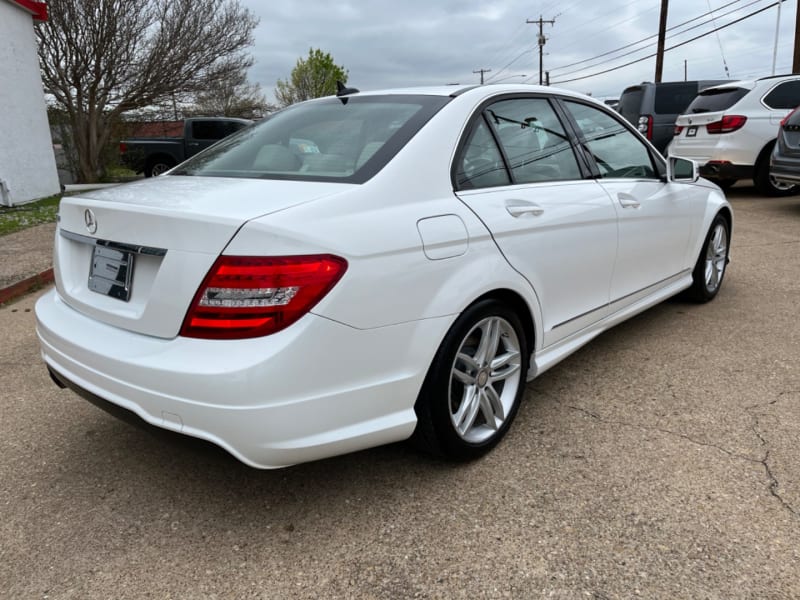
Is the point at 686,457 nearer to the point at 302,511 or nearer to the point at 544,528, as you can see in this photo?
the point at 544,528

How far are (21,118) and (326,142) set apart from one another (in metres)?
11.1

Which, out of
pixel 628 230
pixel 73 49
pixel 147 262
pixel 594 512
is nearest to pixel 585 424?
pixel 594 512

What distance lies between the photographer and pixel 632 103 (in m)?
12.1

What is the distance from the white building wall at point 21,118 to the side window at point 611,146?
10.5 meters

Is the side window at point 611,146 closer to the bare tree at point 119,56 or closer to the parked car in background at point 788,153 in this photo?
the parked car in background at point 788,153

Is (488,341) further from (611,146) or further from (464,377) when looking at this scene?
(611,146)

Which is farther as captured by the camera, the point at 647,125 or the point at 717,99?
the point at 647,125

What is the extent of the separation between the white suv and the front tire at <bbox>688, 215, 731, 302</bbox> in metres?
5.23

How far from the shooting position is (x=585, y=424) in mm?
2904

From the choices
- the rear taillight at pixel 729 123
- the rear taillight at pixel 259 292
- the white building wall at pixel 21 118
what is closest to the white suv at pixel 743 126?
the rear taillight at pixel 729 123

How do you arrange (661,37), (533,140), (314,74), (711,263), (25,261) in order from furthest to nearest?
(314,74), (661,37), (25,261), (711,263), (533,140)

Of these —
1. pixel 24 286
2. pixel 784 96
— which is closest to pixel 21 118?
A: pixel 24 286

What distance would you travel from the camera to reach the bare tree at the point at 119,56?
14125mm

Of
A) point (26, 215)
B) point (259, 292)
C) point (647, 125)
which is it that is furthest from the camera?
point (647, 125)
